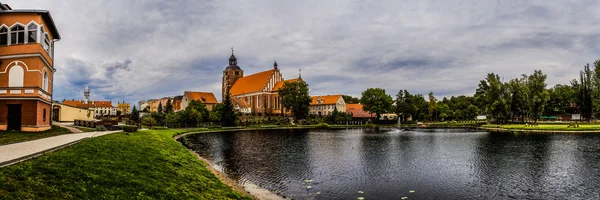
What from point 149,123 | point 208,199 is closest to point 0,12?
point 208,199

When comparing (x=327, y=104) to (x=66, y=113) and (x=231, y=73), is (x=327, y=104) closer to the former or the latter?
(x=231, y=73)

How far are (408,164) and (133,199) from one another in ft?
53.8

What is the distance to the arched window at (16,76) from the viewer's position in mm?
21516

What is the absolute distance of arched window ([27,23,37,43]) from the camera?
21922 mm

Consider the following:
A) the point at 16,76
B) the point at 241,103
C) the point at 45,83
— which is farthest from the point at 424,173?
the point at 241,103

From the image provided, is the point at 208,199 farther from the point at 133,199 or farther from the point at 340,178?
the point at 340,178

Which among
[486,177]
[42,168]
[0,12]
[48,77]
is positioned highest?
[0,12]

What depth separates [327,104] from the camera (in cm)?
10894

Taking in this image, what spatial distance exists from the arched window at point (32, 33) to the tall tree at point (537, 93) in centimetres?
7361

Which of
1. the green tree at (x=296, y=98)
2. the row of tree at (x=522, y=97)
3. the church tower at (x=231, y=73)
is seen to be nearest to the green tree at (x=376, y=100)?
the row of tree at (x=522, y=97)

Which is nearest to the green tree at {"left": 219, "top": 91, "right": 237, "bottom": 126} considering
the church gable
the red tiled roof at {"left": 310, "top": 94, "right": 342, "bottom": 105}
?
the church gable

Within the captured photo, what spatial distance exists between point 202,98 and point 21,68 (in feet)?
257

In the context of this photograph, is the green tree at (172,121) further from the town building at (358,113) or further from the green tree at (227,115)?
the town building at (358,113)

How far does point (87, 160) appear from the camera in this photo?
11.1 metres
